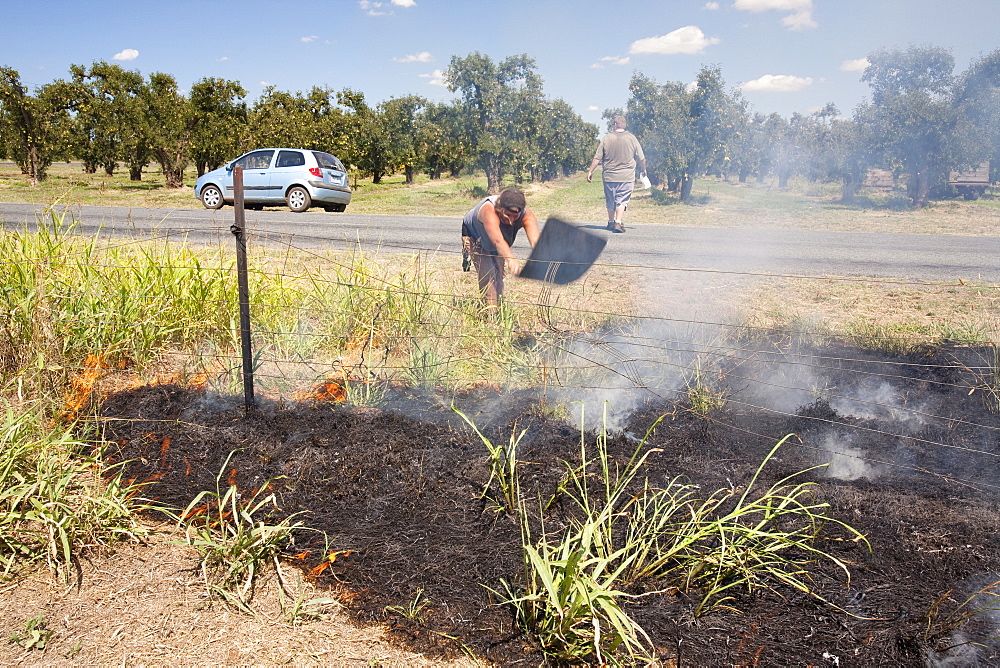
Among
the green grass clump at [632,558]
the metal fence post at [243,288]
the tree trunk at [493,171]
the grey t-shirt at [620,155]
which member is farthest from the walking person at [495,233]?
the tree trunk at [493,171]

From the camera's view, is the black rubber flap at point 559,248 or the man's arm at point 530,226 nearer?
the black rubber flap at point 559,248

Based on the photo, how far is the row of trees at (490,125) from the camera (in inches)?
493

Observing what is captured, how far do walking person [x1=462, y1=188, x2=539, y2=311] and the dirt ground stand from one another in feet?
3.83

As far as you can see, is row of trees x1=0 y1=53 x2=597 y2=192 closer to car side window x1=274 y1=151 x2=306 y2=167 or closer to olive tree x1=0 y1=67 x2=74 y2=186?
olive tree x1=0 y1=67 x2=74 y2=186

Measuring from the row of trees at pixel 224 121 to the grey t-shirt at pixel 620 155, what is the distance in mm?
8845

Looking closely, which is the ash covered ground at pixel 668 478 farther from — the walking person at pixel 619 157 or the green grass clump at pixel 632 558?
the walking person at pixel 619 157

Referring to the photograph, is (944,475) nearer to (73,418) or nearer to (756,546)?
(756,546)

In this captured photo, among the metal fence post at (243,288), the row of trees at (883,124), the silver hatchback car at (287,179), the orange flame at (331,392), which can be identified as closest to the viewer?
the metal fence post at (243,288)

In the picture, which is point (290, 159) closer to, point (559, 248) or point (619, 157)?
point (619, 157)

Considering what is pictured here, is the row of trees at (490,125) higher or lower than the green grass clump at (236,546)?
higher

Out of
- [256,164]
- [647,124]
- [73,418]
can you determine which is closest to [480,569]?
[73,418]

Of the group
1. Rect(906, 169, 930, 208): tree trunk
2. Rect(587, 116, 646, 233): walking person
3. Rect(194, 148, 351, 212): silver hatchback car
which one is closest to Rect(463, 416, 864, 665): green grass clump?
Rect(587, 116, 646, 233): walking person

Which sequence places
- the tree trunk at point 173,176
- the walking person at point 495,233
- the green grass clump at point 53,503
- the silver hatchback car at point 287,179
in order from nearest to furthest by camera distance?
the green grass clump at point 53,503 → the walking person at point 495,233 → the silver hatchback car at point 287,179 → the tree trunk at point 173,176

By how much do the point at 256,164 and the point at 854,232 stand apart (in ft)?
35.8
